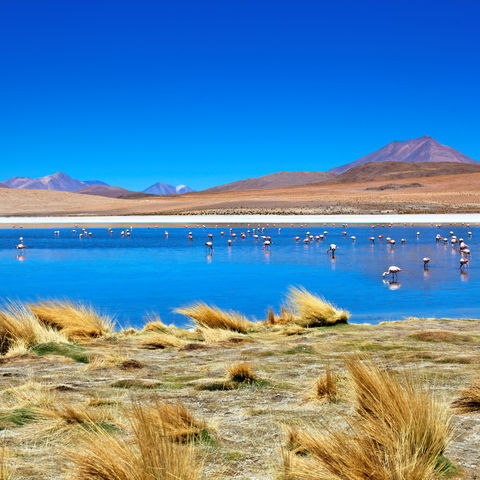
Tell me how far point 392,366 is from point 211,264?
14.8 metres

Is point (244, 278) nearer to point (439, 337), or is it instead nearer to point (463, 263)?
point (463, 263)

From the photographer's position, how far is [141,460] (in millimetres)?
2947

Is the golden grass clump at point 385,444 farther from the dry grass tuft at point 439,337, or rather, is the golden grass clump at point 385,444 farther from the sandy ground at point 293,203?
the sandy ground at point 293,203

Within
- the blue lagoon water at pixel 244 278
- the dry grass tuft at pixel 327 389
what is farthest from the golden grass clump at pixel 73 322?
the dry grass tuft at pixel 327 389

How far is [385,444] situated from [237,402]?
179cm

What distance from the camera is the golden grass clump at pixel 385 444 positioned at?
301cm

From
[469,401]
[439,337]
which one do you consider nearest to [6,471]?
[469,401]

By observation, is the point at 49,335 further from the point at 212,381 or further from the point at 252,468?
the point at 252,468

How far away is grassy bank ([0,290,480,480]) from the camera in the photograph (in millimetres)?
3174

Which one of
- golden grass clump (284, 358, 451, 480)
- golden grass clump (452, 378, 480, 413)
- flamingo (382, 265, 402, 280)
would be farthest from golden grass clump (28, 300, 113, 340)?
flamingo (382, 265, 402, 280)

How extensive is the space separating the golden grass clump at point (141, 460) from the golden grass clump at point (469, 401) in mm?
2169

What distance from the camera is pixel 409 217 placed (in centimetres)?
5256

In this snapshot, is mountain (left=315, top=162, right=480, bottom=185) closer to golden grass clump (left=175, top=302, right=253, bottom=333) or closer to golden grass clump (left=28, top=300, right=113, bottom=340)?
golden grass clump (left=175, top=302, right=253, bottom=333)

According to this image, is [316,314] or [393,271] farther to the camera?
[393,271]
